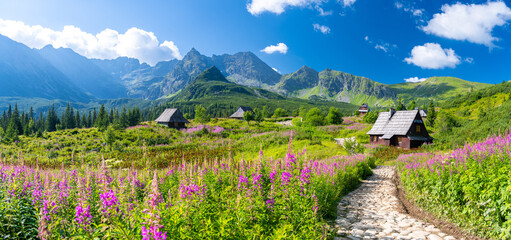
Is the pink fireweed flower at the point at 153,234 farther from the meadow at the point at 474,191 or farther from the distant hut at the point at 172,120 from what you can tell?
the distant hut at the point at 172,120

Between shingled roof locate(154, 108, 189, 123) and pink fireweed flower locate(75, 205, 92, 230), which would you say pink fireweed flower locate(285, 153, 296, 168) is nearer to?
pink fireweed flower locate(75, 205, 92, 230)

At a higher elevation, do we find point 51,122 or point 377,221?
point 377,221

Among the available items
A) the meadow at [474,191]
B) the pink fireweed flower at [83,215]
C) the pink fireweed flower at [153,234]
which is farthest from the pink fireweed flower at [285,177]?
the meadow at [474,191]

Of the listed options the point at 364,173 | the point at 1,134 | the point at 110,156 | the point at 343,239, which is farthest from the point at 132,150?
the point at 1,134

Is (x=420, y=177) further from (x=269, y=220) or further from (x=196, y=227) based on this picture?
(x=196, y=227)

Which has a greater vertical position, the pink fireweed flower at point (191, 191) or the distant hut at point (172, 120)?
the distant hut at point (172, 120)

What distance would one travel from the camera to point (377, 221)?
295 inches

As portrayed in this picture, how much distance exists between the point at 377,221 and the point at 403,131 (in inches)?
Answer: 1206

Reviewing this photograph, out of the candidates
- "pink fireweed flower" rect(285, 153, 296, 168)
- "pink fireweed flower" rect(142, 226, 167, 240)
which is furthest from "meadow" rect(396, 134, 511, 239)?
"pink fireweed flower" rect(142, 226, 167, 240)

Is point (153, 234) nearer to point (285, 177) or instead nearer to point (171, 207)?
point (171, 207)

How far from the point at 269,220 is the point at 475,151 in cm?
805

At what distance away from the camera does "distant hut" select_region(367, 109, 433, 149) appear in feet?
108

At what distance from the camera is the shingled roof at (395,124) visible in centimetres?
3364

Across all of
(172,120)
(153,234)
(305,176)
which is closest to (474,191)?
(305,176)
